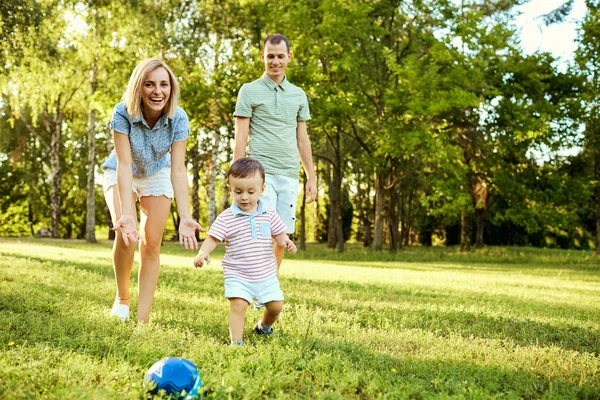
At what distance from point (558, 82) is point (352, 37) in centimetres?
796

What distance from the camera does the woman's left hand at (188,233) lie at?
4.15 m

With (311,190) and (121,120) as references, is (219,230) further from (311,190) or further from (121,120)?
(311,190)

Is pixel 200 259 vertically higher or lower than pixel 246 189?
lower

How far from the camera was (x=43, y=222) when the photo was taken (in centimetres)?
4266

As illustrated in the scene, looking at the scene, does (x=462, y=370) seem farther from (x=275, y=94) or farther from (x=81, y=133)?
(x=81, y=133)

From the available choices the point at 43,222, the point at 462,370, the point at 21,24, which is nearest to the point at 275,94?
the point at 462,370

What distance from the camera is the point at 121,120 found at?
4.64 m

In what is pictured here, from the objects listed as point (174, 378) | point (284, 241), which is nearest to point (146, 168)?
point (284, 241)

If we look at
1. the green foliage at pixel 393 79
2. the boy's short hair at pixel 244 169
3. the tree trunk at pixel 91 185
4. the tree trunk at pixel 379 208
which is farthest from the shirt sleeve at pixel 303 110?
the tree trunk at pixel 91 185

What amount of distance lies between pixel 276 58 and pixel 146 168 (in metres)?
1.57

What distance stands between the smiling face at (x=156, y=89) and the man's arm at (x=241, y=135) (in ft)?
3.18

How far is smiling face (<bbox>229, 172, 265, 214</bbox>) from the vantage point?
4348mm

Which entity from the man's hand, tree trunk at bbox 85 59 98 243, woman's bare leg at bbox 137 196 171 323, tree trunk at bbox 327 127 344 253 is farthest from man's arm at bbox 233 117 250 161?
tree trunk at bbox 85 59 98 243

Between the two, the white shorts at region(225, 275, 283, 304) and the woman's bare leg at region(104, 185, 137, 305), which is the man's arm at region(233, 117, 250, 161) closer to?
the woman's bare leg at region(104, 185, 137, 305)
